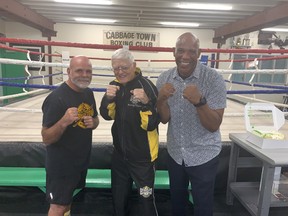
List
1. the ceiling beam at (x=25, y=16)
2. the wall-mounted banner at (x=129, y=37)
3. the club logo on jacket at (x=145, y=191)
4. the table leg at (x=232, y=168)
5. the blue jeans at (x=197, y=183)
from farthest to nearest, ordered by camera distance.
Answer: the wall-mounted banner at (x=129, y=37) < the ceiling beam at (x=25, y=16) < the table leg at (x=232, y=168) < the club logo on jacket at (x=145, y=191) < the blue jeans at (x=197, y=183)

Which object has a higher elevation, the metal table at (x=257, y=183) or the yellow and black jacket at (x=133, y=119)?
the yellow and black jacket at (x=133, y=119)

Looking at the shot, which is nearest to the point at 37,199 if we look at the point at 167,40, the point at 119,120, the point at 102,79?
the point at 119,120

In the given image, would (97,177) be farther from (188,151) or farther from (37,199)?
(188,151)

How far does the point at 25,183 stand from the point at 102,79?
248 inches

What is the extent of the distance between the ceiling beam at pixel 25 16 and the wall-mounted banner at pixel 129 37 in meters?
1.74

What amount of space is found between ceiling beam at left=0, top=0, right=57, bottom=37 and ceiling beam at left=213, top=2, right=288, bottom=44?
17.7 ft

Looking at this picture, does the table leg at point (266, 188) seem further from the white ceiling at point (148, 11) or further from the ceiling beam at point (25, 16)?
the ceiling beam at point (25, 16)

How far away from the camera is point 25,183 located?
1709mm

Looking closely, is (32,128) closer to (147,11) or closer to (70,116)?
(70,116)

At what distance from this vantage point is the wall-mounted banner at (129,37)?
7.83 metres

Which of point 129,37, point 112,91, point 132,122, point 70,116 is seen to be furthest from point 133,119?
point 129,37

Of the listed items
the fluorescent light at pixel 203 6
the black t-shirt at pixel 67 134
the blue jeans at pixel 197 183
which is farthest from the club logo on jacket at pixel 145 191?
the fluorescent light at pixel 203 6

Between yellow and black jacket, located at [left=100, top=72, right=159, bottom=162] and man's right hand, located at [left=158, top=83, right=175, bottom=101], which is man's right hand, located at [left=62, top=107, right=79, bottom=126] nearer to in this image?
yellow and black jacket, located at [left=100, top=72, right=159, bottom=162]

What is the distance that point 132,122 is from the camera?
4.40 feet
